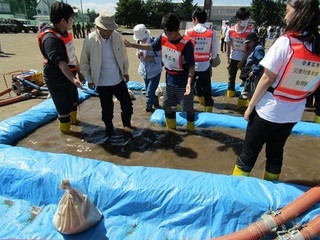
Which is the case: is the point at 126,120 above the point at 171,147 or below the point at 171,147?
above

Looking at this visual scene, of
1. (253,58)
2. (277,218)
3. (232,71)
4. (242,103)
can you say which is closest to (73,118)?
(253,58)

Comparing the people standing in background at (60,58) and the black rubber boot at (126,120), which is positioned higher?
the people standing in background at (60,58)

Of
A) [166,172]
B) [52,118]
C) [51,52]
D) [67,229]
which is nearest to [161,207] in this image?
[166,172]

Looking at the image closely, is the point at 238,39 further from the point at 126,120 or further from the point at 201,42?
the point at 126,120

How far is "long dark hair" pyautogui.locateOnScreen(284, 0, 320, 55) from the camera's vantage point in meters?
1.77

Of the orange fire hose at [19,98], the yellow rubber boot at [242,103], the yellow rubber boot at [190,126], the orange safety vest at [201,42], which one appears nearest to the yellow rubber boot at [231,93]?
the yellow rubber boot at [242,103]

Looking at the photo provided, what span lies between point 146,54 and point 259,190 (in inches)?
120

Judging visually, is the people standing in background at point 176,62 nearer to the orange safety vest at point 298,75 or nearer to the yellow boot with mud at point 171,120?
the yellow boot with mud at point 171,120

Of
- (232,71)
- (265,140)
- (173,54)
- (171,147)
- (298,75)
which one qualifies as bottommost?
(171,147)

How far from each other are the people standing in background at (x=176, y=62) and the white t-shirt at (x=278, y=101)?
132cm

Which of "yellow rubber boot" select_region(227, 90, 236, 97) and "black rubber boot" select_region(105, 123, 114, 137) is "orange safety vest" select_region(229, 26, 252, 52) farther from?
"black rubber boot" select_region(105, 123, 114, 137)

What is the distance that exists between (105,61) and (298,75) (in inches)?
90.8

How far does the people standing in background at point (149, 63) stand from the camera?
448cm

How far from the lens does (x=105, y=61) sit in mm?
3469
